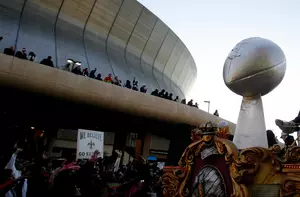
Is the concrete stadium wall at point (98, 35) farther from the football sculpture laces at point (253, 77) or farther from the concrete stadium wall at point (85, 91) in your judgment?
the football sculpture laces at point (253, 77)

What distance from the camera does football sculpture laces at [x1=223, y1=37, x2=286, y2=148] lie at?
3.71 meters

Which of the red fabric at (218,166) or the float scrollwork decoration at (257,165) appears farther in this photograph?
the red fabric at (218,166)

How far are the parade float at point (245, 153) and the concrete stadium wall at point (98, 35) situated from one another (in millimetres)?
21229

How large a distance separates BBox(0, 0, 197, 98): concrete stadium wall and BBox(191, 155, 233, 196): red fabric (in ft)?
70.1

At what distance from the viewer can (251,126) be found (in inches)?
160

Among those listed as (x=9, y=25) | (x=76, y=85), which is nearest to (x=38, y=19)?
(x=9, y=25)

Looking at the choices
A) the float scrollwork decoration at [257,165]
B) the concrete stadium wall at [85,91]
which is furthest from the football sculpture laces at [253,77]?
the concrete stadium wall at [85,91]

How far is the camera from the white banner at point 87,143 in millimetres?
9344

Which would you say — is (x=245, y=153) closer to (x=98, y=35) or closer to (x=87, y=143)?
(x=87, y=143)

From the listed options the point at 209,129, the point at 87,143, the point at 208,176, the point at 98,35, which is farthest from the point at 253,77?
the point at 98,35

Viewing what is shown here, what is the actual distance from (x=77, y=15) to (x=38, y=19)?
3.70 meters

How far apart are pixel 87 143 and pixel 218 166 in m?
6.78

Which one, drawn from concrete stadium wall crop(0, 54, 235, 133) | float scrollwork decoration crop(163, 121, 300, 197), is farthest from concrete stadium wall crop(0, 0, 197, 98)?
float scrollwork decoration crop(163, 121, 300, 197)

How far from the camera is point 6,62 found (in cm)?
1546
